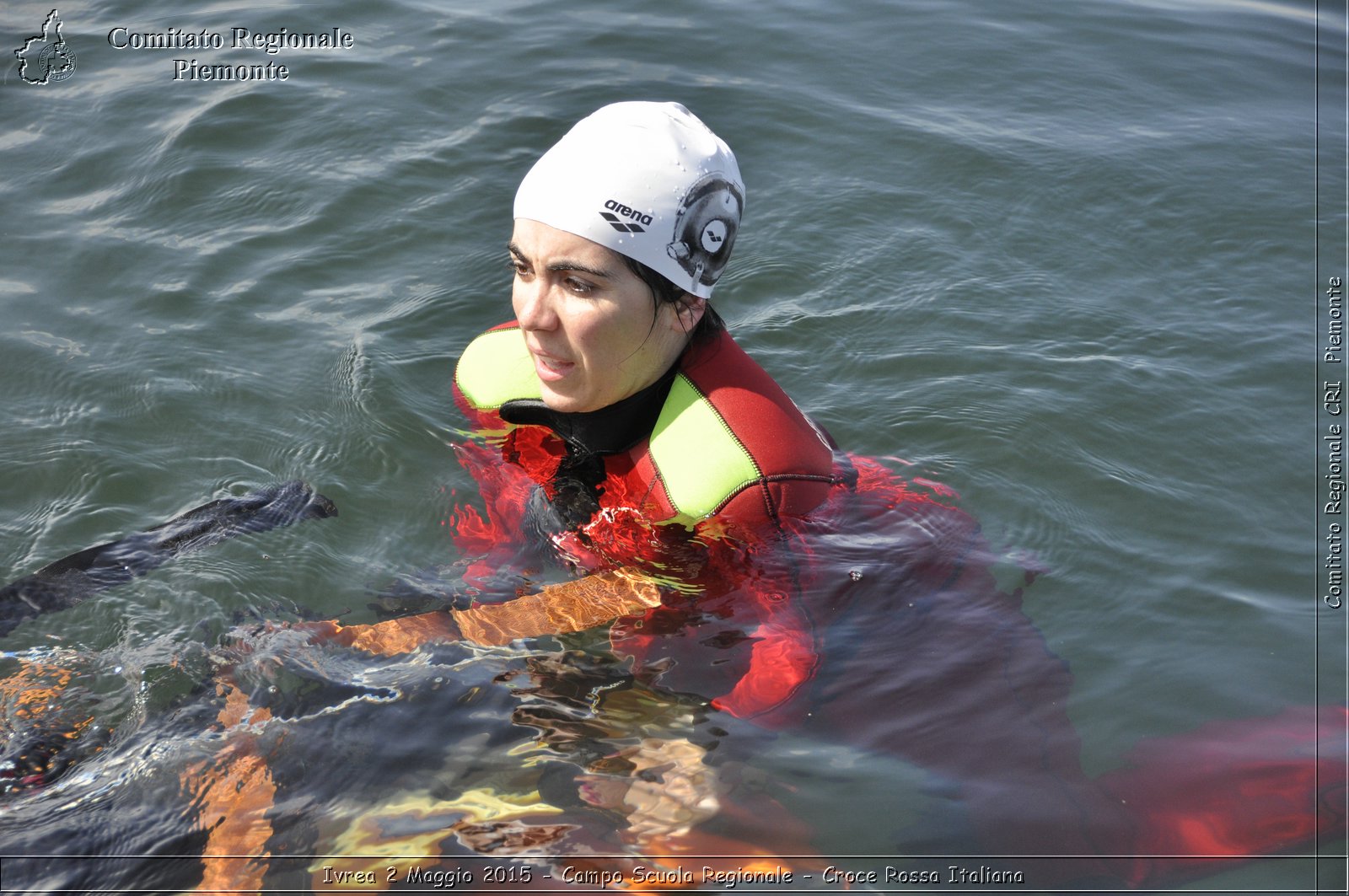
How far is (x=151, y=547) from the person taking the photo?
4172 mm

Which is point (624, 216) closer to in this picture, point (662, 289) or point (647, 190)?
point (647, 190)

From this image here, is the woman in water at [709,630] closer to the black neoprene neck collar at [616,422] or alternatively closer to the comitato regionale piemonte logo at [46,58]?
the black neoprene neck collar at [616,422]

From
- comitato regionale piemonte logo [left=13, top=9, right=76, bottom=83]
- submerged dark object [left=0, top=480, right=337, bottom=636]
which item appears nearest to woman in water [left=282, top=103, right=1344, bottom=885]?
submerged dark object [left=0, top=480, right=337, bottom=636]

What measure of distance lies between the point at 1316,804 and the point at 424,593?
2.88 metres

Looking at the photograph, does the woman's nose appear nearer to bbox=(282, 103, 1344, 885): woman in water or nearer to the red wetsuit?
bbox=(282, 103, 1344, 885): woman in water

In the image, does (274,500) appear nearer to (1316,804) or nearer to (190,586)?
(190,586)

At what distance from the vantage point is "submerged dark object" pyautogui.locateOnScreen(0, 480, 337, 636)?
12.8 feet

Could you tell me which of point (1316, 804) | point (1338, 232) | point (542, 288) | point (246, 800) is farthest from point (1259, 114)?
point (246, 800)

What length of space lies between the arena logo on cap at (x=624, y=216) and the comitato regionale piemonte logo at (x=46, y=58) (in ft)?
18.8

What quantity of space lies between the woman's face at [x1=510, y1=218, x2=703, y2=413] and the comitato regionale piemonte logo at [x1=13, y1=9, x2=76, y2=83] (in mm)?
5473

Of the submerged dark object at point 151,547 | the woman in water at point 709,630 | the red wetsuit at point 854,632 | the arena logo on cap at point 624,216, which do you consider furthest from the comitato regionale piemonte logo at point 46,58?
the arena logo on cap at point 624,216

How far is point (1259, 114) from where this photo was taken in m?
7.83

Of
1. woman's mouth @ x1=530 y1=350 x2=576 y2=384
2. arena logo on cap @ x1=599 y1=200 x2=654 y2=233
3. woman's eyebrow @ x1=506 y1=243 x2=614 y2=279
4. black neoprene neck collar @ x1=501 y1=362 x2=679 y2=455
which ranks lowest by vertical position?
black neoprene neck collar @ x1=501 y1=362 x2=679 y2=455

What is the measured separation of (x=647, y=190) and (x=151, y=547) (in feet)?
7.07
